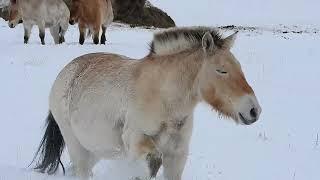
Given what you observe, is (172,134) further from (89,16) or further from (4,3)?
(4,3)

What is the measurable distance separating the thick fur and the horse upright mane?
1609mm

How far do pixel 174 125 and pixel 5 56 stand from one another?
355 inches

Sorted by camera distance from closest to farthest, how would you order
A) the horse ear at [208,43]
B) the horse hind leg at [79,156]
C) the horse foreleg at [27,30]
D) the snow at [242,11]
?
the horse ear at [208,43]
the horse hind leg at [79,156]
the horse foreleg at [27,30]
the snow at [242,11]

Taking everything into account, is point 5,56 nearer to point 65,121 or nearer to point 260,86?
point 260,86

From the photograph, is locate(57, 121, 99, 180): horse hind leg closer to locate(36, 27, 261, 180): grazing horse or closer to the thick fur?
locate(36, 27, 261, 180): grazing horse

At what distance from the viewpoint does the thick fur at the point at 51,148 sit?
6.06 m

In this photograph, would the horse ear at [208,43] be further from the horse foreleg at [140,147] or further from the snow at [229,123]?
the horse foreleg at [140,147]

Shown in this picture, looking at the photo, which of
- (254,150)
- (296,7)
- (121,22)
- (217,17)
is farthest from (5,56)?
(296,7)

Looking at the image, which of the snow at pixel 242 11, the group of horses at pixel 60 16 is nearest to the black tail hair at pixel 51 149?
the group of horses at pixel 60 16

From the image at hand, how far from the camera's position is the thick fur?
239 inches

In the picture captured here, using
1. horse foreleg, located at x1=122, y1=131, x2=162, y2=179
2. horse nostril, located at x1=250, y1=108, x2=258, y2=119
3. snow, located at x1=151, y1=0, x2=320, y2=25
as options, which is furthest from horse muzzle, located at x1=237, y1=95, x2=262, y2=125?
snow, located at x1=151, y1=0, x2=320, y2=25

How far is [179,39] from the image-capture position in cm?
493

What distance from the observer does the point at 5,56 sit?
13.1 m

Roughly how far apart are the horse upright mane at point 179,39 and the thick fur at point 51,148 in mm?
1609
